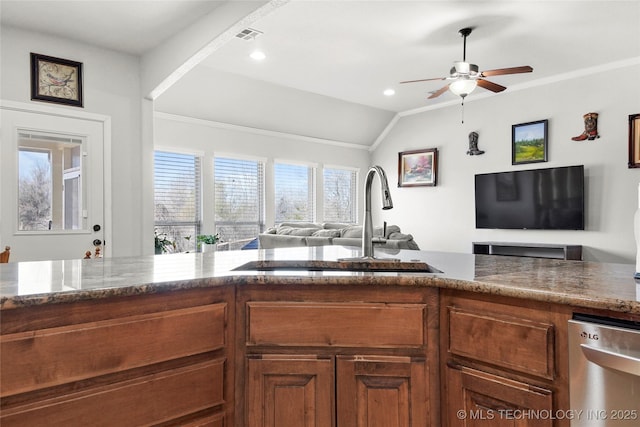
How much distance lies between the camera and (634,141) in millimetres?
5410

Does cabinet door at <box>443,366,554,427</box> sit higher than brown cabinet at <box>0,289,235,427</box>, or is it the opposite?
brown cabinet at <box>0,289,235,427</box>

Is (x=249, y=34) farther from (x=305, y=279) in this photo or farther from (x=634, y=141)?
(x=634, y=141)

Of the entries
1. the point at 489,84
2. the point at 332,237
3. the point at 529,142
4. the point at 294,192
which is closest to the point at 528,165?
the point at 529,142

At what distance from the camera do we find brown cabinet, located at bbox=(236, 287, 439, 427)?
137cm

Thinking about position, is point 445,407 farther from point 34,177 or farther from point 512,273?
point 34,177

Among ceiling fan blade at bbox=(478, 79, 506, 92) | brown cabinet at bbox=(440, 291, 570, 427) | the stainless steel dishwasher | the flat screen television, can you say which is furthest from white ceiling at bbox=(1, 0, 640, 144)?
the stainless steel dishwasher

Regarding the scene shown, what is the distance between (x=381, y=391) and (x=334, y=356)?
19 cm

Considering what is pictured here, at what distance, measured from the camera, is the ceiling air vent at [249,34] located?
447 centimetres

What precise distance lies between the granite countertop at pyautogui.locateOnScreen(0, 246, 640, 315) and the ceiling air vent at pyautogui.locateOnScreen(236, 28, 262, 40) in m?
3.42

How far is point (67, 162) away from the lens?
161 inches

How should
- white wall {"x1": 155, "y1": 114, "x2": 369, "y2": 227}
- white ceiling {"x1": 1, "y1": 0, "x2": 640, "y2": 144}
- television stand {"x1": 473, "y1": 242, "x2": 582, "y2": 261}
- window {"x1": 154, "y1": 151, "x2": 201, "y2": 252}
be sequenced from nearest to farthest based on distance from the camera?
white ceiling {"x1": 1, "y1": 0, "x2": 640, "y2": 144} < television stand {"x1": 473, "y1": 242, "x2": 582, "y2": 261} < window {"x1": 154, "y1": 151, "x2": 201, "y2": 252} < white wall {"x1": 155, "y1": 114, "x2": 369, "y2": 227}

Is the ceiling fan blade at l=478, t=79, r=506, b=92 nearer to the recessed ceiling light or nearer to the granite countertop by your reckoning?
the recessed ceiling light

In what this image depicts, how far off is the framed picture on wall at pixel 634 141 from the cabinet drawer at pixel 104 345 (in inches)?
237

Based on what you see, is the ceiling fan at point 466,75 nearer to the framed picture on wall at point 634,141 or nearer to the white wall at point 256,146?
the framed picture on wall at point 634,141
